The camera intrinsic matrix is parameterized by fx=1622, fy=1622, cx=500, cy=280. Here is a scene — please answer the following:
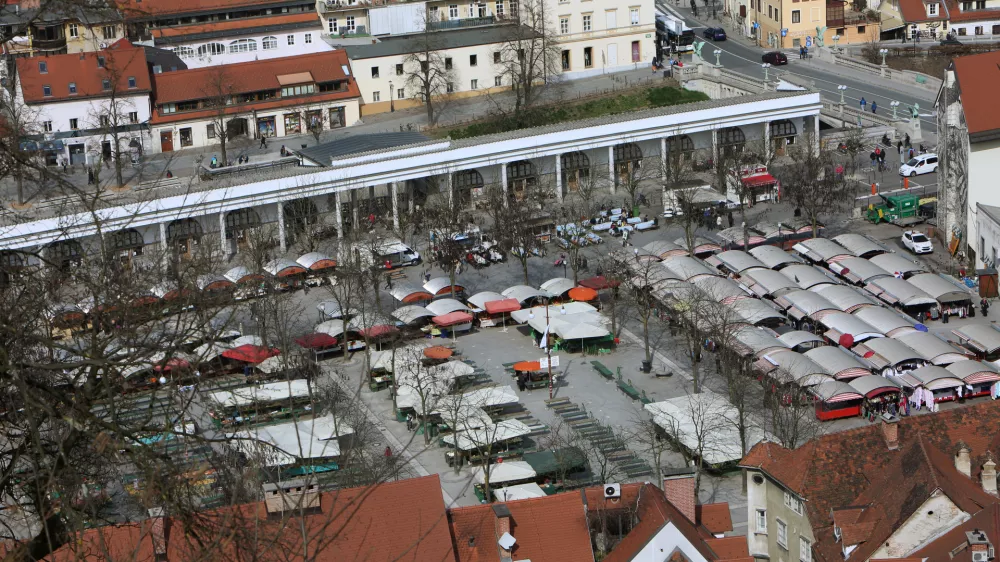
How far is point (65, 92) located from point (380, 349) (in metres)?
39.4

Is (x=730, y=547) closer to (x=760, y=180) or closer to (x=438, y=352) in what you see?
(x=438, y=352)

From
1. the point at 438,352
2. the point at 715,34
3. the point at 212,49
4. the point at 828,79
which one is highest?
the point at 212,49

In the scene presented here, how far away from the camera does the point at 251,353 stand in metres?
66.2

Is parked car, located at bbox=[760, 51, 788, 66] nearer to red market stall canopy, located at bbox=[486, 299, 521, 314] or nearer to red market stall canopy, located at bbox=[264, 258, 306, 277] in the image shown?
red market stall canopy, located at bbox=[264, 258, 306, 277]

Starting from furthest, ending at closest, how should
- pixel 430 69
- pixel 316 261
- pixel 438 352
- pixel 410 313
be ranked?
1. pixel 430 69
2. pixel 316 261
3. pixel 410 313
4. pixel 438 352

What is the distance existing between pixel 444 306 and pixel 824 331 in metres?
16.6

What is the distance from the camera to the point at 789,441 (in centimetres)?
5391

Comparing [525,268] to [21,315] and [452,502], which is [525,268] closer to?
[452,502]

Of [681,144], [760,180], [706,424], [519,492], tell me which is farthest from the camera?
[681,144]

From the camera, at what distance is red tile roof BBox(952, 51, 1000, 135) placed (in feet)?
256

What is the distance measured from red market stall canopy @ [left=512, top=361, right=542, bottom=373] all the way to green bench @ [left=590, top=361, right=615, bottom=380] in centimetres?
263

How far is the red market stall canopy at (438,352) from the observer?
66.8m

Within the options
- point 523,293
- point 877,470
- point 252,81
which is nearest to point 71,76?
point 252,81

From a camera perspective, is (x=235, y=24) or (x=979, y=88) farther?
(x=235, y=24)
